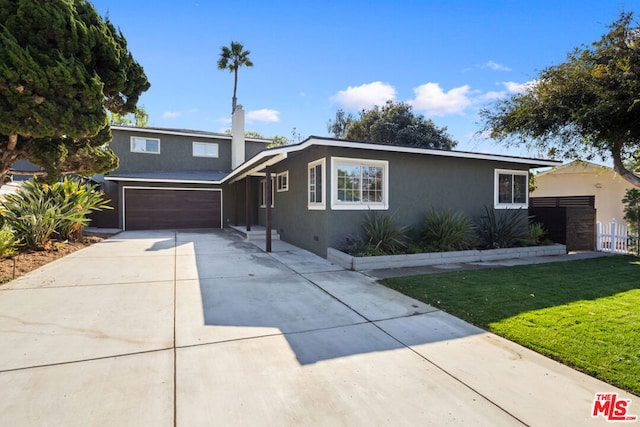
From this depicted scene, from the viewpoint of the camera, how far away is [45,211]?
862cm

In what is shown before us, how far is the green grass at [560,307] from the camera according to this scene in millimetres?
3074

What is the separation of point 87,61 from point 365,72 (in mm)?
15170

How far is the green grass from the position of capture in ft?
10.1

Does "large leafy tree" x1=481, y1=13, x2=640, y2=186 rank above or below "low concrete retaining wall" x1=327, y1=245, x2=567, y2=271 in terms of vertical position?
above

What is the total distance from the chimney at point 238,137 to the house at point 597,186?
16016 mm

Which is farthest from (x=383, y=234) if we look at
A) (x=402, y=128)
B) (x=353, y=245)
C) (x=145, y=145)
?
(x=402, y=128)

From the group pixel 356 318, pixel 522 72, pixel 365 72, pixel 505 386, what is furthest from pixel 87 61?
pixel 365 72

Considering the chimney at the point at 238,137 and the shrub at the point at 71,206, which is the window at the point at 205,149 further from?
the shrub at the point at 71,206

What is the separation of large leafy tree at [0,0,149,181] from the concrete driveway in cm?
282

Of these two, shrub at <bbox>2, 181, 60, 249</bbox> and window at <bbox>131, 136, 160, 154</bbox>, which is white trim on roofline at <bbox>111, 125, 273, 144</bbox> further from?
shrub at <bbox>2, 181, 60, 249</bbox>

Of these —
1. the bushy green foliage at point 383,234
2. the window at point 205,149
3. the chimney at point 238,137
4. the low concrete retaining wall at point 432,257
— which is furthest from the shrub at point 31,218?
the chimney at point 238,137

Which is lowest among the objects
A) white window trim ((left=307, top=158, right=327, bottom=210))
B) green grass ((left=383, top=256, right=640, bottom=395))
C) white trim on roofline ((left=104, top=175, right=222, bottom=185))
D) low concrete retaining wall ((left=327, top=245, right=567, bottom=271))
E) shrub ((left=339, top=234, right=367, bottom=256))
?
green grass ((left=383, top=256, right=640, bottom=395))

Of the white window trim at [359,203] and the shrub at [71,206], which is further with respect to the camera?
the shrub at [71,206]

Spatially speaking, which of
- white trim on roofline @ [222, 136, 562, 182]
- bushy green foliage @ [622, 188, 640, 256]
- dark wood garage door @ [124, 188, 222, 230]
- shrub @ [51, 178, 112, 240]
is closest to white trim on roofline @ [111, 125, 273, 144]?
dark wood garage door @ [124, 188, 222, 230]
